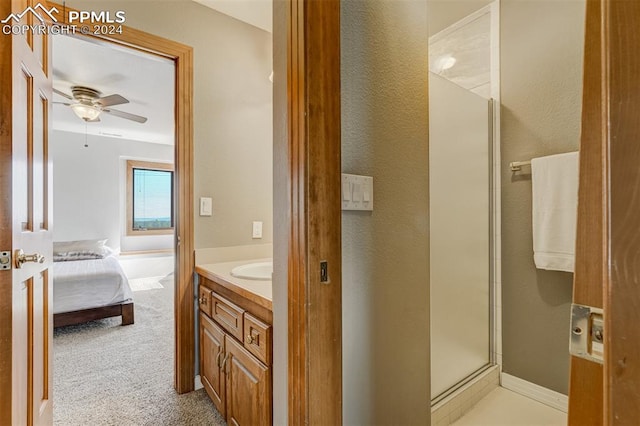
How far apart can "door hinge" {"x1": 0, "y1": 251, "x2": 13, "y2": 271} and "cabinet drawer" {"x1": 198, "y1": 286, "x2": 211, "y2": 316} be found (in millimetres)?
1016

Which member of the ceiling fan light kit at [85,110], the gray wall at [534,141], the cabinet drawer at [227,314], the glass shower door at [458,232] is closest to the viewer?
the cabinet drawer at [227,314]

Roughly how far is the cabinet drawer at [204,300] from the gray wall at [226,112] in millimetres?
320

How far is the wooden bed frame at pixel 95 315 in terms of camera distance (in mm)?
3045

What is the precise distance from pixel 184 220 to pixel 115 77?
7.06ft

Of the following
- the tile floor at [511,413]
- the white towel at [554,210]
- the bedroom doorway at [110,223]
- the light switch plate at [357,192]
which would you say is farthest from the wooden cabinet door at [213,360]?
the white towel at [554,210]

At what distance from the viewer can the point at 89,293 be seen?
320 cm

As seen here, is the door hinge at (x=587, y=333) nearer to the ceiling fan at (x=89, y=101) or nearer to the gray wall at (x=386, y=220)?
the gray wall at (x=386, y=220)

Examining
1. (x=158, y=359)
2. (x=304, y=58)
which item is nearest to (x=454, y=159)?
(x=304, y=58)

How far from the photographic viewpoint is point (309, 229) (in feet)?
2.81

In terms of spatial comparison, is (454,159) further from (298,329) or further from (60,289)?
(60,289)

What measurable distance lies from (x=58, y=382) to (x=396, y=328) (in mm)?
2482

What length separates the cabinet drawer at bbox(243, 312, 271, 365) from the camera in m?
1.19

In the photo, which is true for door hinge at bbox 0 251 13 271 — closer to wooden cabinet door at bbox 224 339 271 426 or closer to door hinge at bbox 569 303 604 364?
wooden cabinet door at bbox 224 339 271 426

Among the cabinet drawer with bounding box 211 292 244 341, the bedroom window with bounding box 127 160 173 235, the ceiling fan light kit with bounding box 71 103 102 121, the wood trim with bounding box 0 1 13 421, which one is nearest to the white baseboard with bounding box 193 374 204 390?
the cabinet drawer with bounding box 211 292 244 341
